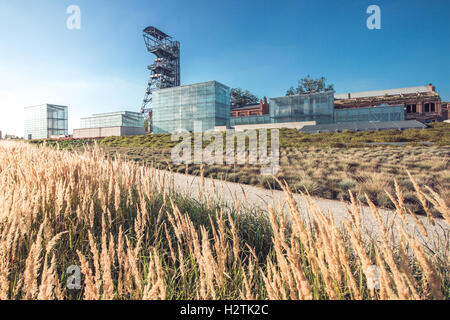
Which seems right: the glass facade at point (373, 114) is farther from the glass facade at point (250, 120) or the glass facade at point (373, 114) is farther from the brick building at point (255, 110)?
the brick building at point (255, 110)

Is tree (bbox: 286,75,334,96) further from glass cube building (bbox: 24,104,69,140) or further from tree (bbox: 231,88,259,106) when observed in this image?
glass cube building (bbox: 24,104,69,140)

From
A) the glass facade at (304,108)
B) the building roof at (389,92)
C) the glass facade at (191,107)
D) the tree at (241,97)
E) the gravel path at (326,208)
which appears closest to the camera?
the gravel path at (326,208)

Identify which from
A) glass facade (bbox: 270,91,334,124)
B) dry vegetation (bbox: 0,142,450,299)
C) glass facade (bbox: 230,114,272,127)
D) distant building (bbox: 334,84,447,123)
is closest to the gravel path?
dry vegetation (bbox: 0,142,450,299)

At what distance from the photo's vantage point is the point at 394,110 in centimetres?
3203

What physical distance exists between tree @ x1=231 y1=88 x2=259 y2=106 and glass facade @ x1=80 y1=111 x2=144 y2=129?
2609 cm

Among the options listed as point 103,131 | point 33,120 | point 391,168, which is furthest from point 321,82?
point 33,120

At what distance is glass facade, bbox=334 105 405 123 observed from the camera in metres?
32.0

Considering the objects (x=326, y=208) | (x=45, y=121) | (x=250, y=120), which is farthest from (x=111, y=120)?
(x=326, y=208)

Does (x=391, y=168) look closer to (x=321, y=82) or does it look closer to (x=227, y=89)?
(x=227, y=89)

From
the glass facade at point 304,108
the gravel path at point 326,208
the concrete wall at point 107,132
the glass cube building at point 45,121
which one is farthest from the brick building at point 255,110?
the gravel path at point 326,208

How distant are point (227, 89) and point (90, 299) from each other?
45.2 m

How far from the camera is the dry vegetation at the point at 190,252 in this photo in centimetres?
95

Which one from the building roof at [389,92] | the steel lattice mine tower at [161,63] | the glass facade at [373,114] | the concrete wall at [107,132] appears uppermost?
the steel lattice mine tower at [161,63]

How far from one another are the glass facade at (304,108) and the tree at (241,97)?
90.7ft
